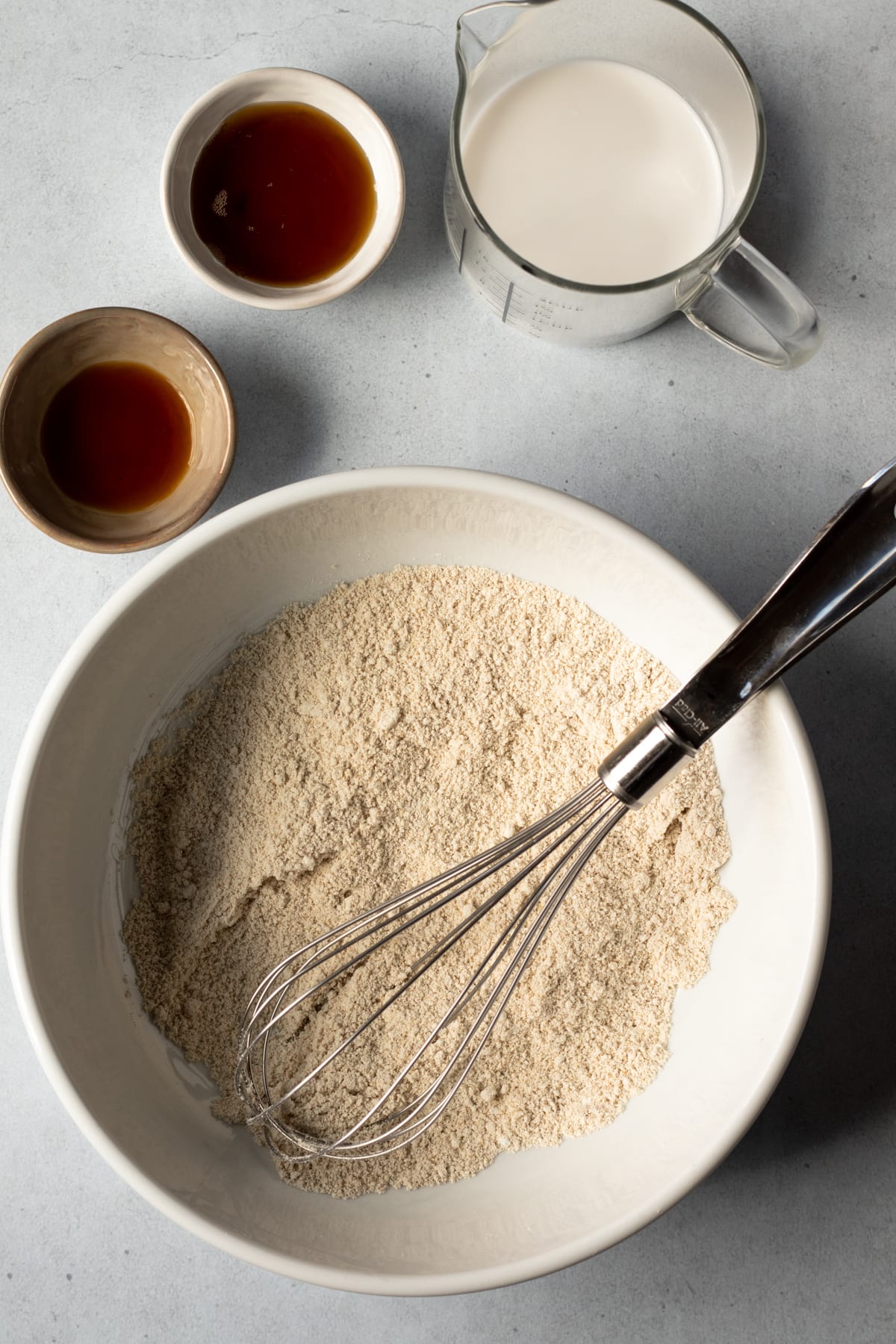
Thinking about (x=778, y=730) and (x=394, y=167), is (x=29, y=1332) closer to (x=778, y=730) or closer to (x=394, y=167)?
(x=778, y=730)

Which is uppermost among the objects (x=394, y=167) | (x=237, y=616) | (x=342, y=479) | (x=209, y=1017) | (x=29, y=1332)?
(x=394, y=167)

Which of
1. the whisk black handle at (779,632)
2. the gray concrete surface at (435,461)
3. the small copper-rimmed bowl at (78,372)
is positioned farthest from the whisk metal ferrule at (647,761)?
the small copper-rimmed bowl at (78,372)

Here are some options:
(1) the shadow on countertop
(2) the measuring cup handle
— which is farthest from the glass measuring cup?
(1) the shadow on countertop

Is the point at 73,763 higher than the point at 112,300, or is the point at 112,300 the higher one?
the point at 112,300

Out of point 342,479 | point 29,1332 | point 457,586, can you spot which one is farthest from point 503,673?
point 29,1332

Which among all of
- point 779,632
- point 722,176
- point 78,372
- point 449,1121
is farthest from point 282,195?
point 449,1121

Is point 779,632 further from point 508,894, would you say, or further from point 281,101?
point 281,101
